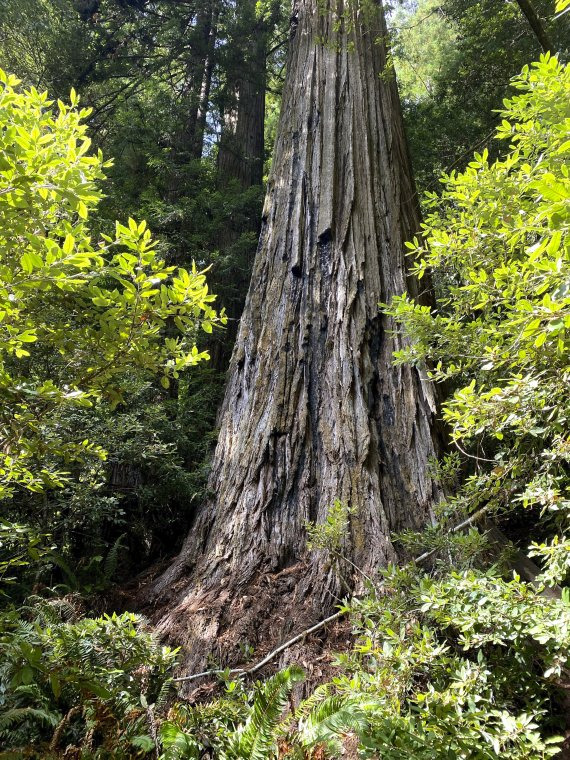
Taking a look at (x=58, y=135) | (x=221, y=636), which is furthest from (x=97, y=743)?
(x=58, y=135)

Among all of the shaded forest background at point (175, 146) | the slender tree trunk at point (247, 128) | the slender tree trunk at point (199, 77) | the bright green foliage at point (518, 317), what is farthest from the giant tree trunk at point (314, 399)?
the slender tree trunk at point (247, 128)

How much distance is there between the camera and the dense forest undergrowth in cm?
157

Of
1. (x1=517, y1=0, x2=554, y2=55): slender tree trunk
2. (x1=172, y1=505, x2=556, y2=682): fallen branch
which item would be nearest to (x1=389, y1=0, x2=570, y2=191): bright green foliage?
(x1=517, y1=0, x2=554, y2=55): slender tree trunk

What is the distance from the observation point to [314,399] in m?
3.16

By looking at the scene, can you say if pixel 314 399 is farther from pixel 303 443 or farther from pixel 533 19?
pixel 533 19

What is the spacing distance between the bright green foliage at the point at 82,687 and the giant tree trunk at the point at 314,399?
0.56m

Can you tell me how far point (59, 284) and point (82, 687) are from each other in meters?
1.40

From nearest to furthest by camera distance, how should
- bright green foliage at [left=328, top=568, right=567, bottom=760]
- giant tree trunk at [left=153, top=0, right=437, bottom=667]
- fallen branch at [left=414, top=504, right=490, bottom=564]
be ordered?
bright green foliage at [left=328, top=568, right=567, bottom=760]
fallen branch at [left=414, top=504, right=490, bottom=564]
giant tree trunk at [left=153, top=0, right=437, bottom=667]

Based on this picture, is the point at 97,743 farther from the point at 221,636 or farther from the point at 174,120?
the point at 174,120

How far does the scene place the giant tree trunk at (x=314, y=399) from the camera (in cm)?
260

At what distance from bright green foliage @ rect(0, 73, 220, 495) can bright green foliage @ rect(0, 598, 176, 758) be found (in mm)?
597

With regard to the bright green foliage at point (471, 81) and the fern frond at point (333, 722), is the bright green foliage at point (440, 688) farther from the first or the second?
the bright green foliage at point (471, 81)

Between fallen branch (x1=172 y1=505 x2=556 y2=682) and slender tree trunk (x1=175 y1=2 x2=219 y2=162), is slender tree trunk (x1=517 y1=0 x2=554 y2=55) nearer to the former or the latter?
fallen branch (x1=172 y1=505 x2=556 y2=682)

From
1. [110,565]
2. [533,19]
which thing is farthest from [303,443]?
[533,19]
